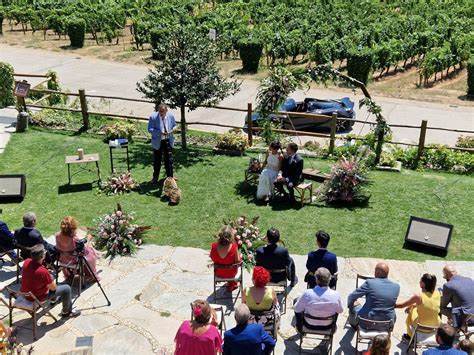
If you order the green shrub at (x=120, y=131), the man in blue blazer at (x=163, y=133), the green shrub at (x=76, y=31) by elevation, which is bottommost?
the green shrub at (x=120, y=131)

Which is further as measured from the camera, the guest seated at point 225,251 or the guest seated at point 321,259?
the guest seated at point 225,251

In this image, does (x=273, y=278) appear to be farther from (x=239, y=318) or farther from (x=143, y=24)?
(x=143, y=24)

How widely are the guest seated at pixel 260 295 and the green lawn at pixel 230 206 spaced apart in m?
3.30

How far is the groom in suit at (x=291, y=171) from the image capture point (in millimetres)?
12164

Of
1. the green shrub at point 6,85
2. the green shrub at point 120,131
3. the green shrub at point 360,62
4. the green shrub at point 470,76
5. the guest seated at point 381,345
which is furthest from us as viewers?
the green shrub at point 360,62

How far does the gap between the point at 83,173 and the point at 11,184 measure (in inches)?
74.3

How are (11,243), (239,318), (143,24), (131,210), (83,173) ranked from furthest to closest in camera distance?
(143,24) → (83,173) → (131,210) → (11,243) → (239,318)

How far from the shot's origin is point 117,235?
10633 mm

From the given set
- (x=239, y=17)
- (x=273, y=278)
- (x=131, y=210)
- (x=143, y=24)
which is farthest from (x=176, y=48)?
(x=239, y=17)

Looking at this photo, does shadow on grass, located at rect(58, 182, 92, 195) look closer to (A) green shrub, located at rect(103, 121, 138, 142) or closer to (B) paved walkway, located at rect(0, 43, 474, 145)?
(A) green shrub, located at rect(103, 121, 138, 142)

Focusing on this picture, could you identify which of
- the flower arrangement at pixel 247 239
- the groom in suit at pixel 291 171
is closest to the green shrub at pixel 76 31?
the groom in suit at pixel 291 171

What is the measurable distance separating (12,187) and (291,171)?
6013 millimetres

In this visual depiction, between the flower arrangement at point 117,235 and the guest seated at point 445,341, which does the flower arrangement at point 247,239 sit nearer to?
the flower arrangement at point 117,235

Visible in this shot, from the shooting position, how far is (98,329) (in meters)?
8.36
